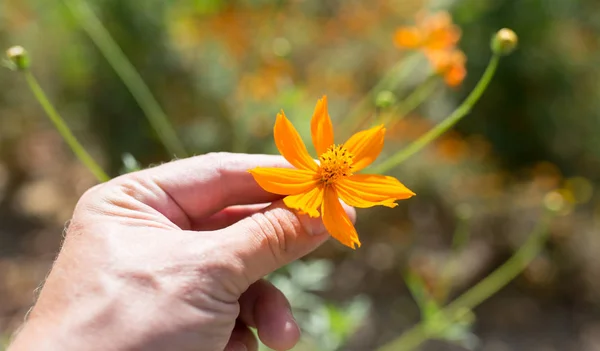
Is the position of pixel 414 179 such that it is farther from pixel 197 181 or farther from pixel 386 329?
pixel 197 181

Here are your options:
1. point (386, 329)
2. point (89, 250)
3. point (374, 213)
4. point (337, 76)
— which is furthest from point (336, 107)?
point (89, 250)

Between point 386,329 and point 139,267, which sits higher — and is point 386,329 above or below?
below

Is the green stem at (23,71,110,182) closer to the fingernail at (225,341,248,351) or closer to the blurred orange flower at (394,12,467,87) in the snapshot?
the fingernail at (225,341,248,351)

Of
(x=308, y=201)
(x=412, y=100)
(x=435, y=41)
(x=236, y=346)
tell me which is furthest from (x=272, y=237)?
(x=412, y=100)

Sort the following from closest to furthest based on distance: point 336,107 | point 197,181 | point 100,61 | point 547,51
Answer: point 197,181
point 100,61
point 336,107
point 547,51

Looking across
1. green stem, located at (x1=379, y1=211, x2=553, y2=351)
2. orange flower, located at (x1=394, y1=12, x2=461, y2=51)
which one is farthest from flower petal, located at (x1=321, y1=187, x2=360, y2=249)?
green stem, located at (x1=379, y1=211, x2=553, y2=351)

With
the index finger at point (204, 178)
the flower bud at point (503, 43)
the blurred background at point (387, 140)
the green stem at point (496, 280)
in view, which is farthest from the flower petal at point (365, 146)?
the green stem at point (496, 280)
